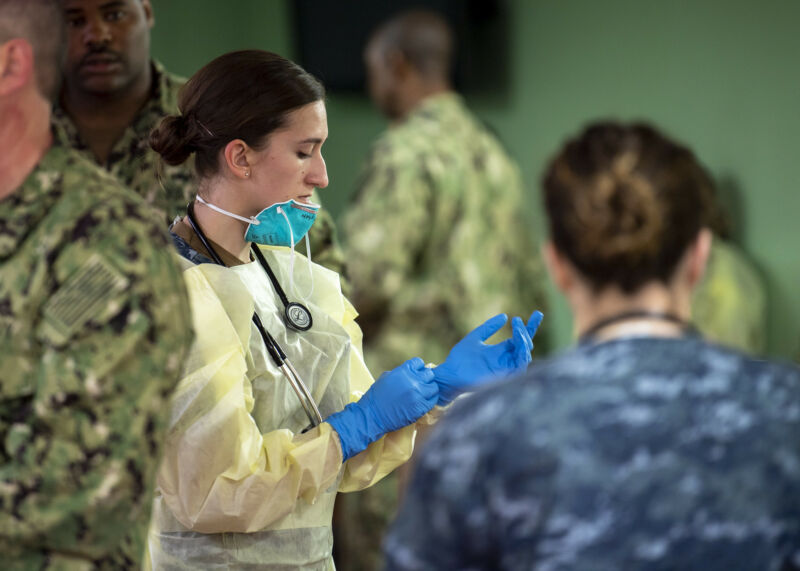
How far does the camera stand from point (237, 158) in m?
1.75

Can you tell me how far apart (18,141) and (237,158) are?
483mm

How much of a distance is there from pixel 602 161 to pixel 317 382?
0.76 meters

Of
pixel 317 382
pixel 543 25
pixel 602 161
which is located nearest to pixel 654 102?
pixel 543 25

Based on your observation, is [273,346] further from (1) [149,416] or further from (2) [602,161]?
(2) [602,161]

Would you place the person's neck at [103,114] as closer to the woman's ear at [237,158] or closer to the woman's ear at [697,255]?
the woman's ear at [237,158]

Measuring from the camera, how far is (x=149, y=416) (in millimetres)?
1239

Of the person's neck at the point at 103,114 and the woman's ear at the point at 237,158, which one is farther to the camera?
the person's neck at the point at 103,114

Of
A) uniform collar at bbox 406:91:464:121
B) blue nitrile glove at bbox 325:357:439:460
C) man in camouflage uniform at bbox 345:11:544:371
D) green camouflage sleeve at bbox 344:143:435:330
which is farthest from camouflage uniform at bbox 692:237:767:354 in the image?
blue nitrile glove at bbox 325:357:439:460

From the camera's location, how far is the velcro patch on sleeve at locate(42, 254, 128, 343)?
1.20 meters

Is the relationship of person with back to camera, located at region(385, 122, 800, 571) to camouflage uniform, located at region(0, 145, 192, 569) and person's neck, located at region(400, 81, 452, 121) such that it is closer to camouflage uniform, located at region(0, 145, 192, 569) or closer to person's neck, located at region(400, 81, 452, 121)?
camouflage uniform, located at region(0, 145, 192, 569)

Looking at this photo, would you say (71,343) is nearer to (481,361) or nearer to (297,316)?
(297,316)

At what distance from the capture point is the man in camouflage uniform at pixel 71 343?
1197 mm

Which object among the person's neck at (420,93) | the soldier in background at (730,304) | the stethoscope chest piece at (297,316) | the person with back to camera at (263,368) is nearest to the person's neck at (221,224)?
the person with back to camera at (263,368)

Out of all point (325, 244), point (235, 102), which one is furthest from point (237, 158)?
point (325, 244)
